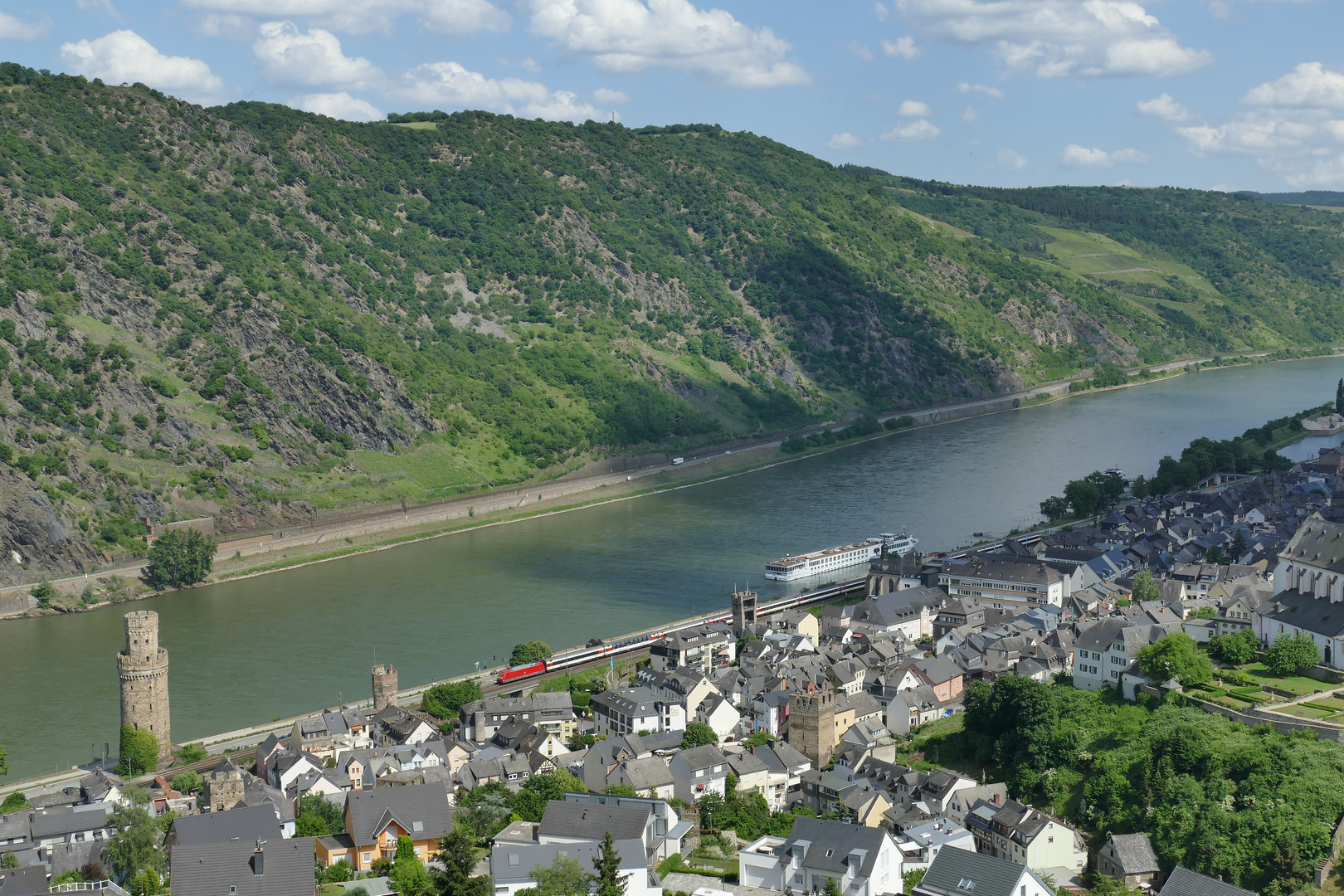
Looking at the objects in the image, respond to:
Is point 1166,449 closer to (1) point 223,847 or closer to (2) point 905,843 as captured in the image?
(2) point 905,843

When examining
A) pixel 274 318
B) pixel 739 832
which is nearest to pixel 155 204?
pixel 274 318

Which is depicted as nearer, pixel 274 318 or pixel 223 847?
pixel 223 847

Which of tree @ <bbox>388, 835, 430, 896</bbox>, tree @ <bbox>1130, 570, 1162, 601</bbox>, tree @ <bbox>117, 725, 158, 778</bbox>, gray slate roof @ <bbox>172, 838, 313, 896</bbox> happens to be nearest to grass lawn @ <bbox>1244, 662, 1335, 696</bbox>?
tree @ <bbox>1130, 570, 1162, 601</bbox>

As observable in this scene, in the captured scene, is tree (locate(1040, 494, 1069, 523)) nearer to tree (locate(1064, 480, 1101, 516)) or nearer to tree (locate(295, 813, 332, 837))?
tree (locate(1064, 480, 1101, 516))

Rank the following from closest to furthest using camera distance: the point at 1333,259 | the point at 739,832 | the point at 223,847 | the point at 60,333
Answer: the point at 223,847 → the point at 739,832 → the point at 60,333 → the point at 1333,259

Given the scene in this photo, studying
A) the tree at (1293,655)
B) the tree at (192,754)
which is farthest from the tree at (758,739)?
the tree at (192,754)

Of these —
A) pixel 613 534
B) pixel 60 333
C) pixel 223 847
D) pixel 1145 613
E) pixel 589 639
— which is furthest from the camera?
pixel 60 333

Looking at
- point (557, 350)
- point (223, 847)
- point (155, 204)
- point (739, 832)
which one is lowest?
point (739, 832)
